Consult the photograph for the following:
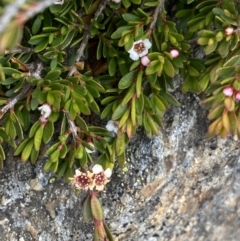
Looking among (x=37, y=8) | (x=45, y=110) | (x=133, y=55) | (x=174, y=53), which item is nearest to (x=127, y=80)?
(x=133, y=55)

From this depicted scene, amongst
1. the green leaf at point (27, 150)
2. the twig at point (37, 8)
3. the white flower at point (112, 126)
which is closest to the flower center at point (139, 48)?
the white flower at point (112, 126)

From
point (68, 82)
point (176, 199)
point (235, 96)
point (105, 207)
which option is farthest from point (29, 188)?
point (235, 96)

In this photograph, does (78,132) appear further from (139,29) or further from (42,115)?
(139,29)

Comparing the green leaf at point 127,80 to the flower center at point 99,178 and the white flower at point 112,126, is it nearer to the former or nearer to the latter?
the white flower at point 112,126

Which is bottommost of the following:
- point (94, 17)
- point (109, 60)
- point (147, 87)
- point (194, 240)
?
point (194, 240)

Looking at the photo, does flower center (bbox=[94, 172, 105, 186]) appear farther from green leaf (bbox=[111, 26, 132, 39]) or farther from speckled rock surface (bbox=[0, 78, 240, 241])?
green leaf (bbox=[111, 26, 132, 39])

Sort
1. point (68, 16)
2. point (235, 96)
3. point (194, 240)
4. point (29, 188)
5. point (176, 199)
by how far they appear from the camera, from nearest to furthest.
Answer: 1. point (235, 96)
2. point (68, 16)
3. point (29, 188)
4. point (176, 199)
5. point (194, 240)
